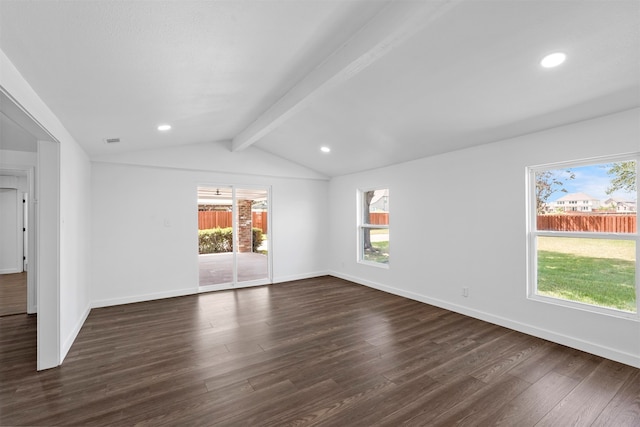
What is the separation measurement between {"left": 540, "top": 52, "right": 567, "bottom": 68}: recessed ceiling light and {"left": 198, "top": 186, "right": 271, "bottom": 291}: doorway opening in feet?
15.3

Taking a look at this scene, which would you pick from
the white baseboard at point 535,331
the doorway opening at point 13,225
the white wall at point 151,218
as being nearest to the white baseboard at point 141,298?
the white wall at point 151,218

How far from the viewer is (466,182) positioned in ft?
13.1

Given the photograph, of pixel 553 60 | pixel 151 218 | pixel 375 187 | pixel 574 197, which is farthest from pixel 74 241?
pixel 574 197

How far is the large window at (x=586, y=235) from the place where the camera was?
2.79m

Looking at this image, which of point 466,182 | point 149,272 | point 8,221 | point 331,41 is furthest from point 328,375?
point 8,221

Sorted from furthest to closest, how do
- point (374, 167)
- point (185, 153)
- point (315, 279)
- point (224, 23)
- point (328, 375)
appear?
1. point (315, 279)
2. point (374, 167)
3. point (185, 153)
4. point (328, 375)
5. point (224, 23)

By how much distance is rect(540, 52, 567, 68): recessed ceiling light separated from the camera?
2062 mm

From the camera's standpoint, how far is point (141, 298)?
15.4 feet

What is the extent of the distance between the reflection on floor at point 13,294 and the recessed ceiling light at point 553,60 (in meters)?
6.72

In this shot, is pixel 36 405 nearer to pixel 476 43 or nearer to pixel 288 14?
pixel 288 14

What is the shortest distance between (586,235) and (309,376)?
3.12 meters

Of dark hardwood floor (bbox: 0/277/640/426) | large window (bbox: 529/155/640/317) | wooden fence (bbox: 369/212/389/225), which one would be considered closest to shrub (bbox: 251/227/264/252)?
dark hardwood floor (bbox: 0/277/640/426)

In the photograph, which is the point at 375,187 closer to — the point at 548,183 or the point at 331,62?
the point at 548,183

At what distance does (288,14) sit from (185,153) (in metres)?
3.84
